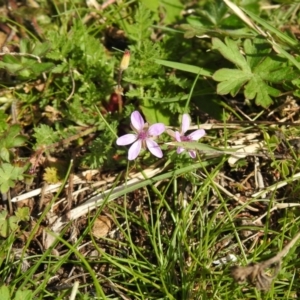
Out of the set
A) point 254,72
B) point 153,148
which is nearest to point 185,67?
point 254,72

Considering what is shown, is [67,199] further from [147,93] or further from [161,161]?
[147,93]

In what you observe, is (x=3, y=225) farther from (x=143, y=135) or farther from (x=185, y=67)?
(x=185, y=67)

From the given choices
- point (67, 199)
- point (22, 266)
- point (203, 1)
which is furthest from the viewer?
point (203, 1)

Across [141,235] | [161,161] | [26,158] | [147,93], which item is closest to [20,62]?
[26,158]

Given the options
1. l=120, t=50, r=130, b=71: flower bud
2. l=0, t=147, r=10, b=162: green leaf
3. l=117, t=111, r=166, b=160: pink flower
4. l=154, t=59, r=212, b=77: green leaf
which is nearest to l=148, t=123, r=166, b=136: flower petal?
l=117, t=111, r=166, b=160: pink flower

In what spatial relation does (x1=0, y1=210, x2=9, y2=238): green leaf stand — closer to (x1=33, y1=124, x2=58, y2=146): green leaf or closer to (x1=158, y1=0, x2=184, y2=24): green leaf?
(x1=33, y1=124, x2=58, y2=146): green leaf

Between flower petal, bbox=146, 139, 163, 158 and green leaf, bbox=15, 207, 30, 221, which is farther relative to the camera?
green leaf, bbox=15, 207, 30, 221

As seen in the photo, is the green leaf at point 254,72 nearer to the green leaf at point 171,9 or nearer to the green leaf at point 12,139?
the green leaf at point 171,9
